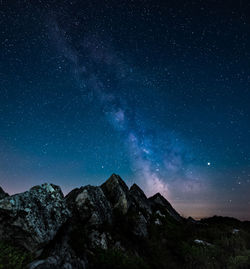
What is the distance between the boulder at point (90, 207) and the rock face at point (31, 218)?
5.02ft

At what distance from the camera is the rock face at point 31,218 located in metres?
6.41

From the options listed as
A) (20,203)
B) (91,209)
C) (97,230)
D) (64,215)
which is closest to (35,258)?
(20,203)

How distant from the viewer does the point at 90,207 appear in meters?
10.4

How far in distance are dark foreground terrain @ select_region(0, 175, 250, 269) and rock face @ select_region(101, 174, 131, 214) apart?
0.07 metres

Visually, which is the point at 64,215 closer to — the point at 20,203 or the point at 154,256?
the point at 20,203

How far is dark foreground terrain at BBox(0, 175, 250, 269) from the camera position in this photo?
633 centimetres

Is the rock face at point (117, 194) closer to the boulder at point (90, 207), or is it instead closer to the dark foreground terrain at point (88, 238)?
the dark foreground terrain at point (88, 238)

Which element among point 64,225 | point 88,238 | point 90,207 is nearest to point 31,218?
point 64,225

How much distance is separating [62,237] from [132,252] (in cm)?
367

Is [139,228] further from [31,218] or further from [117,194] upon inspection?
[31,218]

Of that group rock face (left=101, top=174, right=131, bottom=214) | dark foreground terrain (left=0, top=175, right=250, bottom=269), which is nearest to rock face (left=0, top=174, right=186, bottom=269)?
dark foreground terrain (left=0, top=175, right=250, bottom=269)

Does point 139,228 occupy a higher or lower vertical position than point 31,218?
higher

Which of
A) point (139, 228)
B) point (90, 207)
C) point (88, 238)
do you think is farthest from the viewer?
point (139, 228)

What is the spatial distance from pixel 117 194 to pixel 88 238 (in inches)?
227
